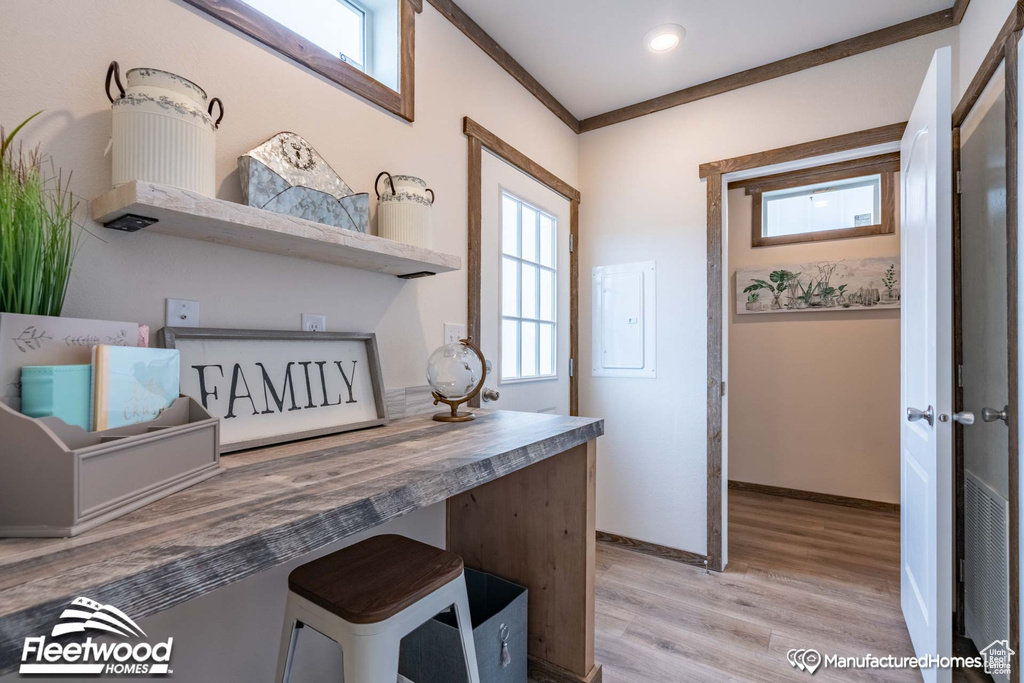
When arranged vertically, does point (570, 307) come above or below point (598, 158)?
below

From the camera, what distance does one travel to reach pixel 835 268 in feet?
→ 11.6

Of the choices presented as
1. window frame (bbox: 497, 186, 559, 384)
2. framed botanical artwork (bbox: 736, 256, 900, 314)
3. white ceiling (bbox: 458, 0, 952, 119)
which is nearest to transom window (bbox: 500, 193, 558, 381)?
window frame (bbox: 497, 186, 559, 384)

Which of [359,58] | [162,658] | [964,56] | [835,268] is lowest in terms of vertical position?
[162,658]

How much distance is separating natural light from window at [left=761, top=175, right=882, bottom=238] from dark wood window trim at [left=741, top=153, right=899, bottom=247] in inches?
1.4

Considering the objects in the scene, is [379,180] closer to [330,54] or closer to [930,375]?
[330,54]

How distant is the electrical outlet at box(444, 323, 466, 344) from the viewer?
6.36 ft

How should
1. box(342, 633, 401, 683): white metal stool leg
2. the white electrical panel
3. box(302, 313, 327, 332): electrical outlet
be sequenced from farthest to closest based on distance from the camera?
the white electrical panel, box(302, 313, 327, 332): electrical outlet, box(342, 633, 401, 683): white metal stool leg

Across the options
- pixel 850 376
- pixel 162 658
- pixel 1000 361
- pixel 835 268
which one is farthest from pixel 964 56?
pixel 162 658

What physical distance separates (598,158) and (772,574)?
8.00 ft

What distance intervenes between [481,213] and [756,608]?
2088mm

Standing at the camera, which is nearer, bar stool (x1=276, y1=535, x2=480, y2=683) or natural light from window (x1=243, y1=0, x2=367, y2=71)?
bar stool (x1=276, y1=535, x2=480, y2=683)

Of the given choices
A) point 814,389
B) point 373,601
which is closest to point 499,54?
point 373,601

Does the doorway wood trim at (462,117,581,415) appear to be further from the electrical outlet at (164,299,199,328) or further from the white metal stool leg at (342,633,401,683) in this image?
the white metal stool leg at (342,633,401,683)

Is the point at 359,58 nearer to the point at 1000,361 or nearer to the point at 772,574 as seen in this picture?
the point at 1000,361
